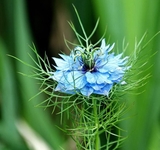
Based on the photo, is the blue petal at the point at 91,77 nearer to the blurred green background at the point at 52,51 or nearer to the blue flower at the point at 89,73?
the blue flower at the point at 89,73

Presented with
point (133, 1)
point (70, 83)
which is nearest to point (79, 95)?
point (70, 83)

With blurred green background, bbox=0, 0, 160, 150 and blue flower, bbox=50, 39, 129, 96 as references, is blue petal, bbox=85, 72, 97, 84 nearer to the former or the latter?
blue flower, bbox=50, 39, 129, 96

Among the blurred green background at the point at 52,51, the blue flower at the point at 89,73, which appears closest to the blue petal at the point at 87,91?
the blue flower at the point at 89,73

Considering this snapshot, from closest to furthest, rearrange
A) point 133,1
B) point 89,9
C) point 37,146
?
point 133,1 < point 37,146 < point 89,9

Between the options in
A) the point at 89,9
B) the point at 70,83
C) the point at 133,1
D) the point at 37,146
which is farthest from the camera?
the point at 89,9

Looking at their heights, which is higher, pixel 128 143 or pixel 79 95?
pixel 79 95

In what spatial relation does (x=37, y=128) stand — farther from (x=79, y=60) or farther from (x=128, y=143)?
(x=79, y=60)

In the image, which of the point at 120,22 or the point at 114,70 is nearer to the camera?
the point at 114,70
